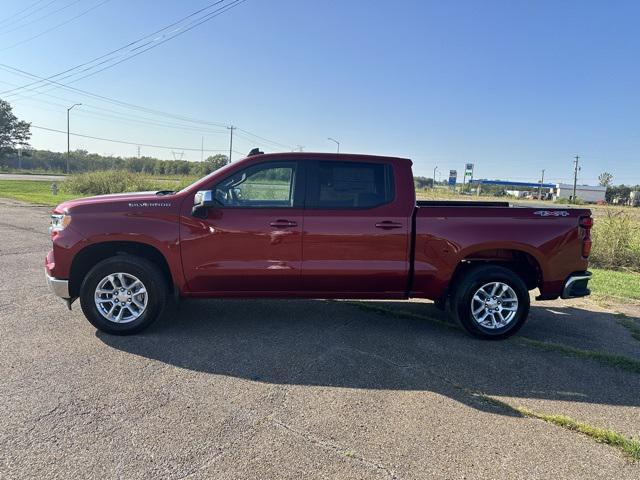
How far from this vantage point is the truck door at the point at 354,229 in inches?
184

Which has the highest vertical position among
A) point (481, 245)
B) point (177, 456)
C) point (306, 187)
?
point (306, 187)

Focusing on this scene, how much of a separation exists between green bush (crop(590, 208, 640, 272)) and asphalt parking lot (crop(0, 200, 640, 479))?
18.4ft

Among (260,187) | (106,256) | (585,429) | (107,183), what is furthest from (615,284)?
(107,183)

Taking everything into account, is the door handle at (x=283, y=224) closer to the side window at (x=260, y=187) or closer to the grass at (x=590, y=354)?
the side window at (x=260, y=187)

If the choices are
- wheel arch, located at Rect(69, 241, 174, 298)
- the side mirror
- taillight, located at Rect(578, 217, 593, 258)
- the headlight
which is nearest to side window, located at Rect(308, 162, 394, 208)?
the side mirror

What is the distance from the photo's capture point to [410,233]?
15.6 ft

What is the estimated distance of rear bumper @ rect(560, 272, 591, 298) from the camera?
16.2ft

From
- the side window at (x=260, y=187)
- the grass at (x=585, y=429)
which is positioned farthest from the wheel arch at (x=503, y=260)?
the side window at (x=260, y=187)

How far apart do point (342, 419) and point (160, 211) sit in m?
2.78

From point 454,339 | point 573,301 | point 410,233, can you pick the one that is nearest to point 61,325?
point 410,233

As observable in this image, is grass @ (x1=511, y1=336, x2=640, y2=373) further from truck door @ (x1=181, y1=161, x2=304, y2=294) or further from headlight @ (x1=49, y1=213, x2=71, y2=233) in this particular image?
headlight @ (x1=49, y1=213, x2=71, y2=233)

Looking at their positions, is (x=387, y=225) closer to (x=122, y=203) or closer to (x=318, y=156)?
(x=318, y=156)

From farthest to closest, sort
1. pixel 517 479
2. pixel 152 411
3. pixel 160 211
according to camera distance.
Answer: pixel 160 211 → pixel 152 411 → pixel 517 479

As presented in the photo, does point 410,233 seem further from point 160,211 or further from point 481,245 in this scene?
point 160,211
